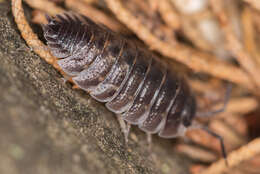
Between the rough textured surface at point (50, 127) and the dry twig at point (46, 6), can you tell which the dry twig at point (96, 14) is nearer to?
the dry twig at point (46, 6)

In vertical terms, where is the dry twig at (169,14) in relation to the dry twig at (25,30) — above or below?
above

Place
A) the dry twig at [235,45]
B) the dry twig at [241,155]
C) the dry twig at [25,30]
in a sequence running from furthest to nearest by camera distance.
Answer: the dry twig at [235,45] < the dry twig at [241,155] < the dry twig at [25,30]

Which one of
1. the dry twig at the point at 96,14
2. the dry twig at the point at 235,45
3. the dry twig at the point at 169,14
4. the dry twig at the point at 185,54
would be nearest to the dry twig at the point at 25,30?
the dry twig at the point at 96,14

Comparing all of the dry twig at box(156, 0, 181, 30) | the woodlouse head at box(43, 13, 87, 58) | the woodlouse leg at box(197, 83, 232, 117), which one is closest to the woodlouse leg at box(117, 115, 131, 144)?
the woodlouse head at box(43, 13, 87, 58)

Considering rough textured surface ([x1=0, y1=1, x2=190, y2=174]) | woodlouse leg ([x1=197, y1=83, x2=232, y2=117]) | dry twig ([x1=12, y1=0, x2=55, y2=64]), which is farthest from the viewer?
woodlouse leg ([x1=197, y1=83, x2=232, y2=117])

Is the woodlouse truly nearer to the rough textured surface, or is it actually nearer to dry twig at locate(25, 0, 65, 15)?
the rough textured surface

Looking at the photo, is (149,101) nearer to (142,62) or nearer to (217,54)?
(142,62)

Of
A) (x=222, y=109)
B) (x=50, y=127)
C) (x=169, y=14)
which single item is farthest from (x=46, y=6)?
(x=222, y=109)
